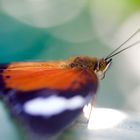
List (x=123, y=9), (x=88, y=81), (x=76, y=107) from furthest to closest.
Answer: (x=123, y=9) → (x=88, y=81) → (x=76, y=107)

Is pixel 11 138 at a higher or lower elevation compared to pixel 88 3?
lower

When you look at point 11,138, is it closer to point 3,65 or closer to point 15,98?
point 15,98

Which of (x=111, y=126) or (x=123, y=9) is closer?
(x=111, y=126)

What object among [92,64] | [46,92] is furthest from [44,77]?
[92,64]

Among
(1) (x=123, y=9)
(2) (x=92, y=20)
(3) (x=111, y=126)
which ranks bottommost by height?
(3) (x=111, y=126)

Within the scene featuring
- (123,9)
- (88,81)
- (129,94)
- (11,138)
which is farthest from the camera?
(129,94)

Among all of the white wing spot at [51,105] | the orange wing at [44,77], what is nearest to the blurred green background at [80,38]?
the orange wing at [44,77]

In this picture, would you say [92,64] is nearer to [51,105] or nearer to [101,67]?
[101,67]

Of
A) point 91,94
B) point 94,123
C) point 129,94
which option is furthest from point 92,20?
point 94,123
